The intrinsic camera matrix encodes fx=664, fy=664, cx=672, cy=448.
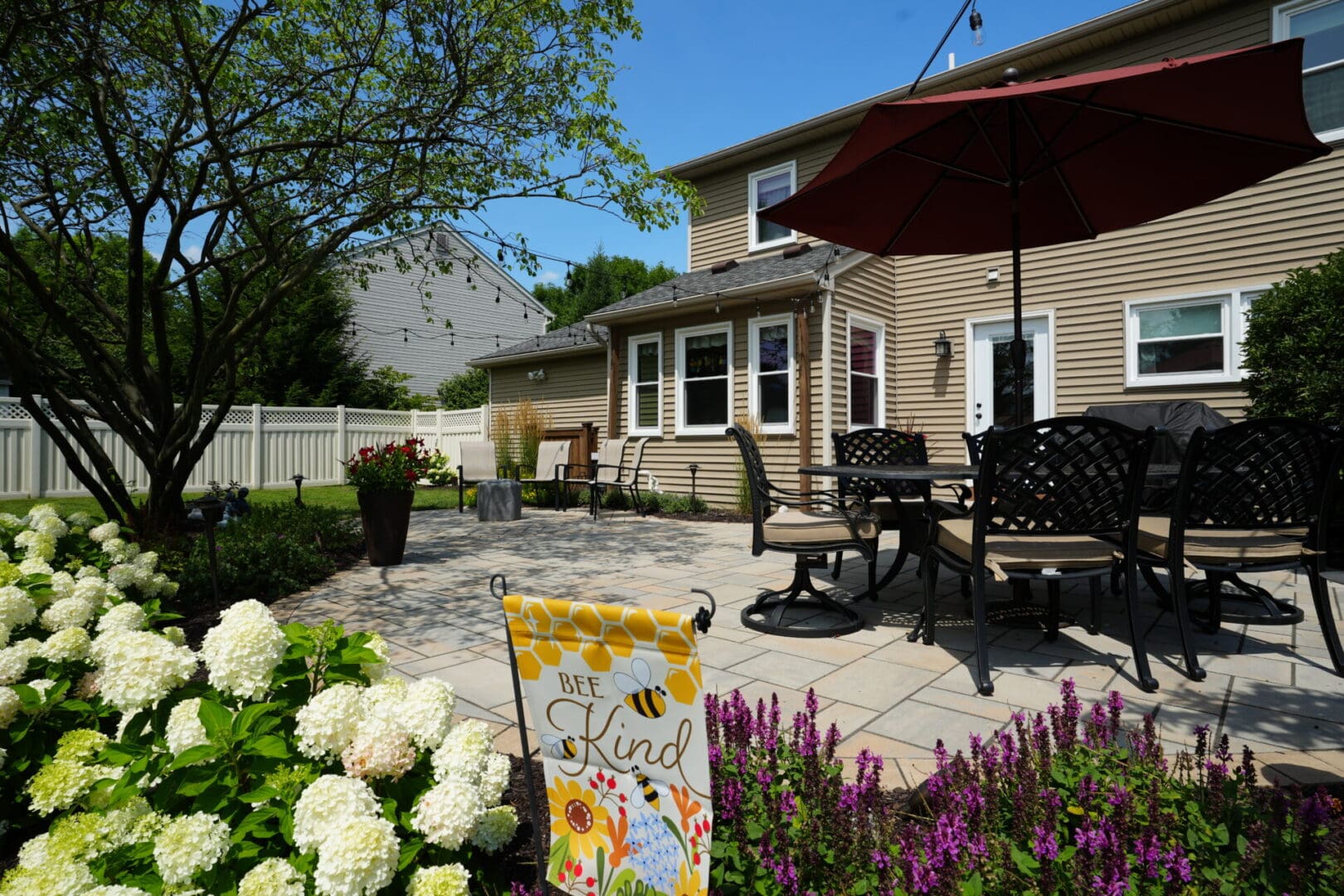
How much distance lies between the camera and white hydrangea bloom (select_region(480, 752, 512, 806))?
1333mm

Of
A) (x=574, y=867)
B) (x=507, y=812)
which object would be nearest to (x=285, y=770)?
(x=507, y=812)

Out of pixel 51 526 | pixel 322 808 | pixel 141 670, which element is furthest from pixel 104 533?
pixel 322 808

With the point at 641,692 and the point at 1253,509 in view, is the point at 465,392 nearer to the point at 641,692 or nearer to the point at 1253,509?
the point at 1253,509

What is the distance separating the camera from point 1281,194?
267 inches

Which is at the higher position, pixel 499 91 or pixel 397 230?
pixel 499 91

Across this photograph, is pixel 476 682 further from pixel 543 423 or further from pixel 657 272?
pixel 657 272

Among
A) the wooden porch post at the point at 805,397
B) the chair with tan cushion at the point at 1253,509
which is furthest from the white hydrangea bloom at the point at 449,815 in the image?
the wooden porch post at the point at 805,397

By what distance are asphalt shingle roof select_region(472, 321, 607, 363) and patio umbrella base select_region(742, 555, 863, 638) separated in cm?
795

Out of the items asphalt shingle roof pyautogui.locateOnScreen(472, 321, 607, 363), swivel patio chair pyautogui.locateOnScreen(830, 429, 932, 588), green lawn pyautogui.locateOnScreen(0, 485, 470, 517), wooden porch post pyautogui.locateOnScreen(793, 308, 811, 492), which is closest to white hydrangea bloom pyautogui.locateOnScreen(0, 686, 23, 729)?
swivel patio chair pyautogui.locateOnScreen(830, 429, 932, 588)

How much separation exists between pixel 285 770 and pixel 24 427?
12.2m

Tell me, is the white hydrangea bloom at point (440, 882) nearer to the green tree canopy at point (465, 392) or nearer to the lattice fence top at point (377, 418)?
the lattice fence top at point (377, 418)

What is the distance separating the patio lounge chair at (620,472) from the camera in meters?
9.09

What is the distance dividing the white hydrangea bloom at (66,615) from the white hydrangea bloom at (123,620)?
0.61 ft

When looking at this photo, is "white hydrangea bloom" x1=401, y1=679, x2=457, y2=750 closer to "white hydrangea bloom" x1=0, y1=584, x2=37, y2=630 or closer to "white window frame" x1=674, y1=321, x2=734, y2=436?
"white hydrangea bloom" x1=0, y1=584, x2=37, y2=630
